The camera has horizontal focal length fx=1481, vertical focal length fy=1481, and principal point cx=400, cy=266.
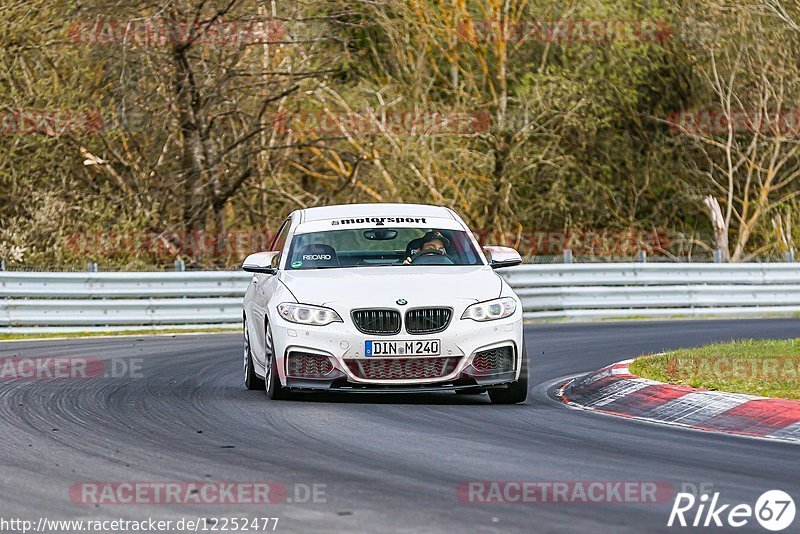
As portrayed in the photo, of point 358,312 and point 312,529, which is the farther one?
point 358,312

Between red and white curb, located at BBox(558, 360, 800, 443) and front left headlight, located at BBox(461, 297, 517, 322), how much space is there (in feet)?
3.12

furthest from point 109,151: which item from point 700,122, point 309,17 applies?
point 700,122

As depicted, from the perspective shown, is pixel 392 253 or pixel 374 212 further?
pixel 392 253

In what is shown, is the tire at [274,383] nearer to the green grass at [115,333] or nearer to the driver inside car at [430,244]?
the driver inside car at [430,244]

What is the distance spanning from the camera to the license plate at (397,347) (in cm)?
1126

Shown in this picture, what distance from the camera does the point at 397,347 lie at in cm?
1126

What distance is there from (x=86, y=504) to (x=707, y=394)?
5.39 m

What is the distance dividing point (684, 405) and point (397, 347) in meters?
2.18

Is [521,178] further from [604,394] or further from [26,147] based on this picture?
[604,394]

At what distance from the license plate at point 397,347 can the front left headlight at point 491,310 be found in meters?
0.39

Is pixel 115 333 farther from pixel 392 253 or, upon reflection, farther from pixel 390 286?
pixel 390 286

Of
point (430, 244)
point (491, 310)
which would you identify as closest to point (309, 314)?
point (491, 310)

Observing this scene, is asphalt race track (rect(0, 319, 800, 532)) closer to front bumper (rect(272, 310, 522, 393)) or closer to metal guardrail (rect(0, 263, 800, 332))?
front bumper (rect(272, 310, 522, 393))

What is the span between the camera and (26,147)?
26266 mm
